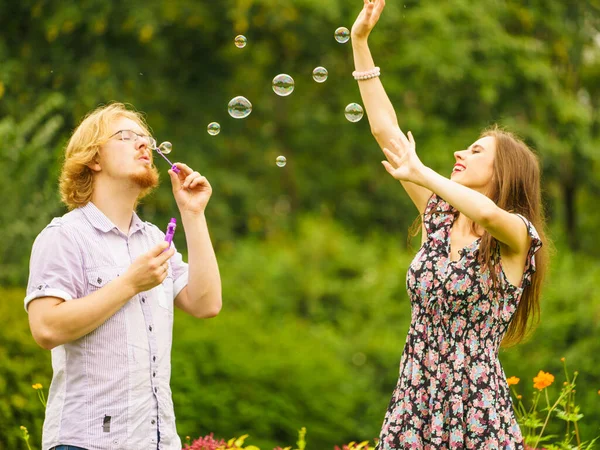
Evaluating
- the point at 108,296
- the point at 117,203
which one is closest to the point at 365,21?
the point at 117,203

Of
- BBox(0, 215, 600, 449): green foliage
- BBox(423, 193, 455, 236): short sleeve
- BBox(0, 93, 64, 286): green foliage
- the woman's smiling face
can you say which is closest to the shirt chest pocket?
BBox(423, 193, 455, 236): short sleeve

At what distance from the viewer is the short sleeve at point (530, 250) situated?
309 centimetres

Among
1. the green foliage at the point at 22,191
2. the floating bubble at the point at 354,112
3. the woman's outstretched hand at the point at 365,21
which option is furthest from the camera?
the green foliage at the point at 22,191

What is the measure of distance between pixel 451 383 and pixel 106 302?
3.73 ft

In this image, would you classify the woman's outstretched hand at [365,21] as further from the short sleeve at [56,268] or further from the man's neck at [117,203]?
the short sleeve at [56,268]

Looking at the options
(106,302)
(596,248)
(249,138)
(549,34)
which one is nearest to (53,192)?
(249,138)

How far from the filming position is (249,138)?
13211 millimetres

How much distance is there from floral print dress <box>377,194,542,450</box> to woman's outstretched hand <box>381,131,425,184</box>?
30 centimetres

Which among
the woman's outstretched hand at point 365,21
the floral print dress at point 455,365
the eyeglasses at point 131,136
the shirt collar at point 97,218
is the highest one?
the woman's outstretched hand at point 365,21

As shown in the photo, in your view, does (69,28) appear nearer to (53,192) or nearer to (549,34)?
(53,192)

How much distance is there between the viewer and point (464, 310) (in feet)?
9.96

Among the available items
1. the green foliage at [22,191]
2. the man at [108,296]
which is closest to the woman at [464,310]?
the man at [108,296]

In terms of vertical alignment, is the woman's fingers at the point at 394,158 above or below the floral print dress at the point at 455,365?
above

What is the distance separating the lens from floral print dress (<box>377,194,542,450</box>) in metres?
2.98
